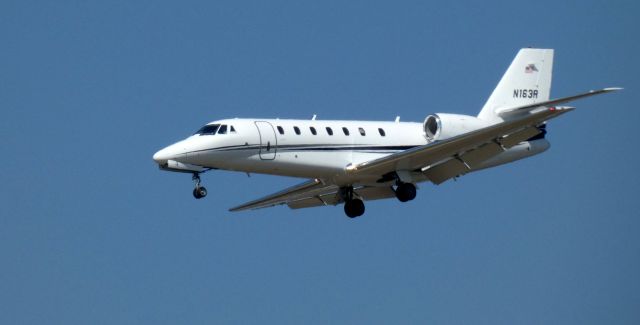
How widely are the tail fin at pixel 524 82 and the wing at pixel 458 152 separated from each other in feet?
8.48

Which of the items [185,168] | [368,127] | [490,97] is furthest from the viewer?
[490,97]

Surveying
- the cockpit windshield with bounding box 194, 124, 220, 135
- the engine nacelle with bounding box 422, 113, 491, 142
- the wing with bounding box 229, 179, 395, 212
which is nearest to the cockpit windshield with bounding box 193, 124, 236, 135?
the cockpit windshield with bounding box 194, 124, 220, 135

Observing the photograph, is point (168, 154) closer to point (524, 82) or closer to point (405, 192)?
point (405, 192)

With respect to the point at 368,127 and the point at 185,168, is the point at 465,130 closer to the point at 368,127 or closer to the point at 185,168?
the point at 368,127

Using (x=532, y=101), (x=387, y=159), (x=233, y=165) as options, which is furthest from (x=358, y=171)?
(x=532, y=101)

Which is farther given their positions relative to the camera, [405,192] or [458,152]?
[405,192]

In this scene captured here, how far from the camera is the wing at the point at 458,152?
1227 inches

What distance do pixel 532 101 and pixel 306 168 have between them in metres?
7.39

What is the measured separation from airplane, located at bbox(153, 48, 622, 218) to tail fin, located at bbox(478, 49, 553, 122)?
27 mm

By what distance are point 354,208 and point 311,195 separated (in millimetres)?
1446

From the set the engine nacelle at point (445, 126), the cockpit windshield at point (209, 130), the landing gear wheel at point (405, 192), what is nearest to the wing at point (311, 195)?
the landing gear wheel at point (405, 192)

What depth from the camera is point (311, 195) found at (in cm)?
3534

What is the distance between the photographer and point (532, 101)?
3556 cm

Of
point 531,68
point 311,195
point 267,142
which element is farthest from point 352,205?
point 531,68
